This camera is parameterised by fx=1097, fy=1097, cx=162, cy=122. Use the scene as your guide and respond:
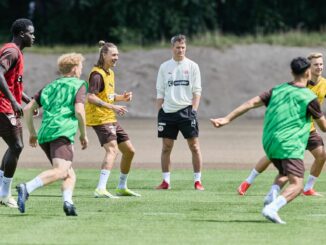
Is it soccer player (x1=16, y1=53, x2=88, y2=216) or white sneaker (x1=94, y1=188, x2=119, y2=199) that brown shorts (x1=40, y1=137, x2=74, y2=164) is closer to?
soccer player (x1=16, y1=53, x2=88, y2=216)

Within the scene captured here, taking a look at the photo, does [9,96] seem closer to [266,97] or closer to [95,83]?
[95,83]

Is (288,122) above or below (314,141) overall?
above

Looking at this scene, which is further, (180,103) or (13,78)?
(180,103)

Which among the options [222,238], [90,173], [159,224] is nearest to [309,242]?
[222,238]

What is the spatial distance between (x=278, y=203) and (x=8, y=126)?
12.2 feet

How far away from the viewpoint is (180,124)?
51.8 ft

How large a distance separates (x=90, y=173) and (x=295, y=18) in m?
34.2

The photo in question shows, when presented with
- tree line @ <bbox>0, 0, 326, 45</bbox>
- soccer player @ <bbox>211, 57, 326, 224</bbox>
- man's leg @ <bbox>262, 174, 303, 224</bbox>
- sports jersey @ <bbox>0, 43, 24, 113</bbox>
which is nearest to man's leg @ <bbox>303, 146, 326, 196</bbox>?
soccer player @ <bbox>211, 57, 326, 224</bbox>

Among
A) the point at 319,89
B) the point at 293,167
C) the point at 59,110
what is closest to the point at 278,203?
the point at 293,167

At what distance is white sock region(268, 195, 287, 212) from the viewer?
1088 cm

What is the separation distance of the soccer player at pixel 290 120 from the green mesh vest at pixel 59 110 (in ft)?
5.28

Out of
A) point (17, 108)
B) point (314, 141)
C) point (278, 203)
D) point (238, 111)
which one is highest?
point (238, 111)

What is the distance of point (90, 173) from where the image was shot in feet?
60.3

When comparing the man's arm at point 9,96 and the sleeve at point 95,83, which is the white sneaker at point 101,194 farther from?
the man's arm at point 9,96
